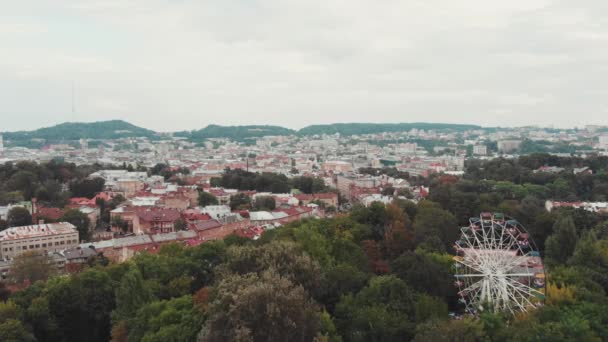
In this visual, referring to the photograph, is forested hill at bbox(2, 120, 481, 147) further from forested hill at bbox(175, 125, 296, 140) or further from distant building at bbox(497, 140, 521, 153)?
distant building at bbox(497, 140, 521, 153)

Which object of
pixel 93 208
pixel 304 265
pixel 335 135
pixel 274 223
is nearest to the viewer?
pixel 304 265

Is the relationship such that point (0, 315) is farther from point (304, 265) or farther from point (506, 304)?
point (506, 304)

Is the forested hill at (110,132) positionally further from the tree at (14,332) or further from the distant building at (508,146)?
the tree at (14,332)

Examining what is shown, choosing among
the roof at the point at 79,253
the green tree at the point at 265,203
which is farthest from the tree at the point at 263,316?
the green tree at the point at 265,203

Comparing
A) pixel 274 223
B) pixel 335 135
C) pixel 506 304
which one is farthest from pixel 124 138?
pixel 506 304

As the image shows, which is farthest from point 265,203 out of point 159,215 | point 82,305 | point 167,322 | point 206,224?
point 167,322

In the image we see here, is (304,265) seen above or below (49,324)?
above
